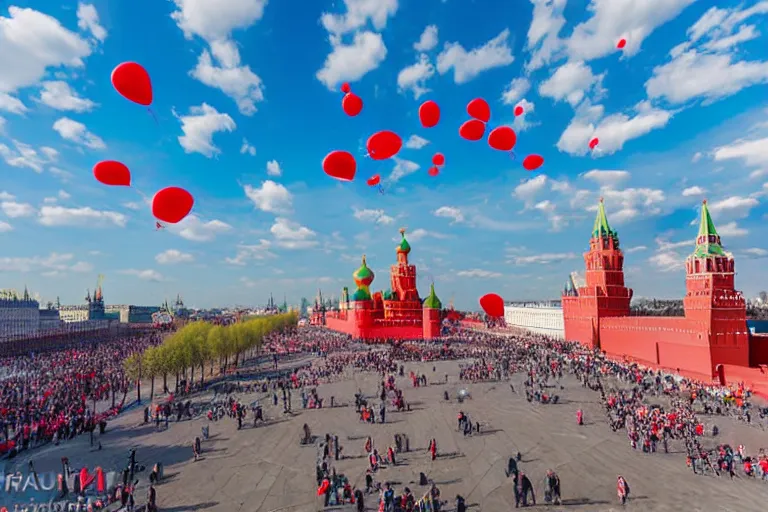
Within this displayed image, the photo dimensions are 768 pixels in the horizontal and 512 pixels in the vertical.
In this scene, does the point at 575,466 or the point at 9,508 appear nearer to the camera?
the point at 9,508

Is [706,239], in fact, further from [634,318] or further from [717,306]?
[634,318]

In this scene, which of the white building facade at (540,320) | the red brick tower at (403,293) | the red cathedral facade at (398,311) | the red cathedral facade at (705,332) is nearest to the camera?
the red cathedral facade at (705,332)

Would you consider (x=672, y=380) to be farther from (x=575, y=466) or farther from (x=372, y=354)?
(x=372, y=354)

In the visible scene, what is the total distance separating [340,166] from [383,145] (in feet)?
5.62

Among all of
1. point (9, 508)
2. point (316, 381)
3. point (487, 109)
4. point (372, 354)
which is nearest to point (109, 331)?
point (372, 354)

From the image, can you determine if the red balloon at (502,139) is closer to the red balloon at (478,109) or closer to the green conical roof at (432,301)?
the red balloon at (478,109)

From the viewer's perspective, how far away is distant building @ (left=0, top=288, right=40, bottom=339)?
252 ft

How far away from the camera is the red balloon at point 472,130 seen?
15539 mm

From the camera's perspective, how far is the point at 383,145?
1512 centimetres

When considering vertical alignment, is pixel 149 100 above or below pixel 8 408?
above

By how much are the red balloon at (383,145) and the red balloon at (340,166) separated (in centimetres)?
75

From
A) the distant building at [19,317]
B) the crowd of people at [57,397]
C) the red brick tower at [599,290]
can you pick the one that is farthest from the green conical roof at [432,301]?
the distant building at [19,317]

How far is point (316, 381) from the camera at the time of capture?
2589 cm

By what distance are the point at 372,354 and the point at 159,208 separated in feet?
86.9
